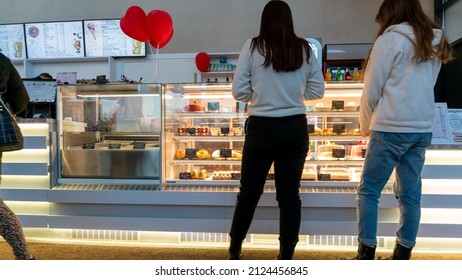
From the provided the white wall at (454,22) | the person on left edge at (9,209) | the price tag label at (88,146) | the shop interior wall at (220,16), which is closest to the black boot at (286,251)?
the person on left edge at (9,209)

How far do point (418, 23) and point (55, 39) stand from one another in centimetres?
561

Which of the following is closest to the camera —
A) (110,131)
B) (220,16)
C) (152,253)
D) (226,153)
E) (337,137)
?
(152,253)

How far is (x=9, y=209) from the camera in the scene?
193 cm

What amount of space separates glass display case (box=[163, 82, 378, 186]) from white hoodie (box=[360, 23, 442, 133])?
78cm

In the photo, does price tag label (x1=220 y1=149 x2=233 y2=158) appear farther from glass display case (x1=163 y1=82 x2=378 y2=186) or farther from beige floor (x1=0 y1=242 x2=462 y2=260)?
beige floor (x1=0 y1=242 x2=462 y2=260)

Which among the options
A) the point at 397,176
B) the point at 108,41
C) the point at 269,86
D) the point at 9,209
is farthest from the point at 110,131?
the point at 108,41

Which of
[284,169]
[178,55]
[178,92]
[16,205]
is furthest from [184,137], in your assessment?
[178,55]

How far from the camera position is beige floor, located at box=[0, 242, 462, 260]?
2322 mm

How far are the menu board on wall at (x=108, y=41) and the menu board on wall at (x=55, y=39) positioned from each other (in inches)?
5.2

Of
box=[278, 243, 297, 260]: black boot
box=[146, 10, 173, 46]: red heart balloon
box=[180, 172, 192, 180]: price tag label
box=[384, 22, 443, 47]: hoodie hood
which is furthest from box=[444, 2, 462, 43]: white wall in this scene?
box=[278, 243, 297, 260]: black boot

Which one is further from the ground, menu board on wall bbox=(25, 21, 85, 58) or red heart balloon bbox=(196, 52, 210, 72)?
menu board on wall bbox=(25, 21, 85, 58)

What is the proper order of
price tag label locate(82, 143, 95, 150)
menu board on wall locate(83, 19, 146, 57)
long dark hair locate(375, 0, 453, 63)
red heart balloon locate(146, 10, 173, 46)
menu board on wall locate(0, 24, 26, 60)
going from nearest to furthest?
long dark hair locate(375, 0, 453, 63) < price tag label locate(82, 143, 95, 150) < red heart balloon locate(146, 10, 173, 46) < menu board on wall locate(83, 19, 146, 57) < menu board on wall locate(0, 24, 26, 60)

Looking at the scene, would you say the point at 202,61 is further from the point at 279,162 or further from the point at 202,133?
the point at 279,162

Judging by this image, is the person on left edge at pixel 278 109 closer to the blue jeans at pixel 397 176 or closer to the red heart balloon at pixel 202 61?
the blue jeans at pixel 397 176
